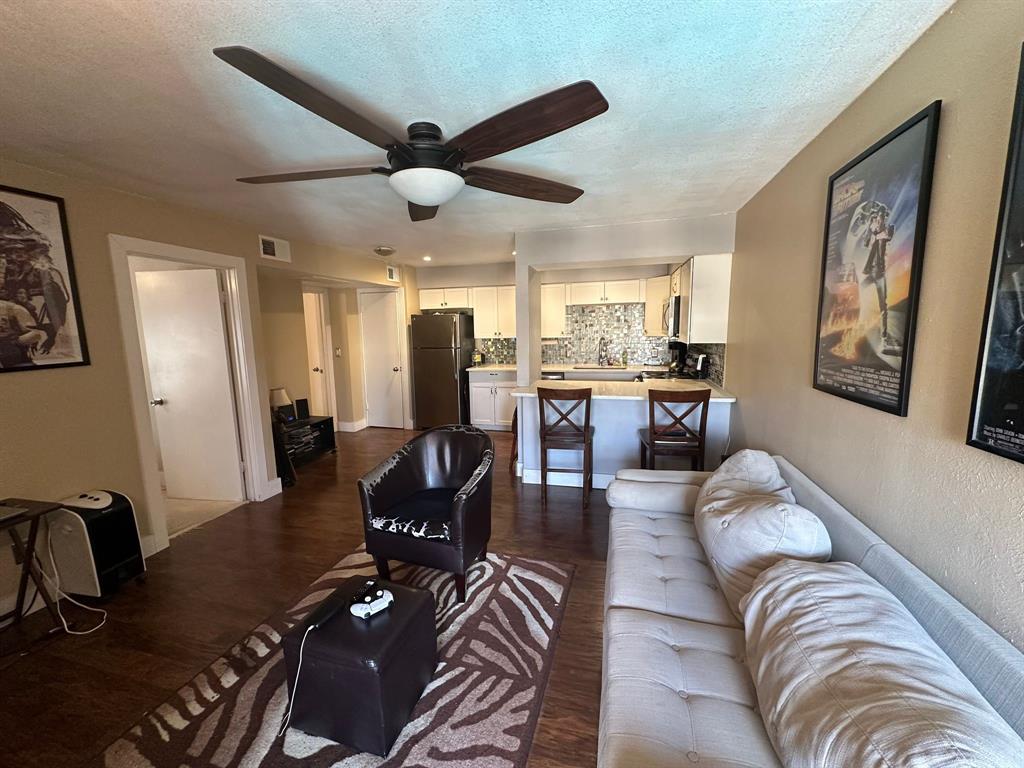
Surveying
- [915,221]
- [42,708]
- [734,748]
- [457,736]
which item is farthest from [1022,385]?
[42,708]

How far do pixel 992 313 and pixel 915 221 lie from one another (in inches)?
16.5

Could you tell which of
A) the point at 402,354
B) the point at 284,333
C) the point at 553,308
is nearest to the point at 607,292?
the point at 553,308

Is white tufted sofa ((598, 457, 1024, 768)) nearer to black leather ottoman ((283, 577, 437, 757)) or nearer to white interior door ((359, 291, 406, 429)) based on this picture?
black leather ottoman ((283, 577, 437, 757))

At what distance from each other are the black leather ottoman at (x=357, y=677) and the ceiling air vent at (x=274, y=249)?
313 centimetres

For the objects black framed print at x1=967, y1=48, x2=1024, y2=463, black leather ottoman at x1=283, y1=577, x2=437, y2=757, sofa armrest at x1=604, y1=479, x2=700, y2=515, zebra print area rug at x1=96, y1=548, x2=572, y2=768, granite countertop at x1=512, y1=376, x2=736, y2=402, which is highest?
black framed print at x1=967, y1=48, x2=1024, y2=463

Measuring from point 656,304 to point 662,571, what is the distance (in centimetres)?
401

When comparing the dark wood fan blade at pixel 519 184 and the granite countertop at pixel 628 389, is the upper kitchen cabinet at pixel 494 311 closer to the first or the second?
the granite countertop at pixel 628 389

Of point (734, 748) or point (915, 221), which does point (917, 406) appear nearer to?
point (915, 221)

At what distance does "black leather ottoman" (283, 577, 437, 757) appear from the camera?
4.31 feet

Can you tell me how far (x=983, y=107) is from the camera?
100 cm

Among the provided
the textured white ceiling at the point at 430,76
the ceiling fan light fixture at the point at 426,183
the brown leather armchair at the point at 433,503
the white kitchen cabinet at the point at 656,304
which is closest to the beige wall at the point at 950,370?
the textured white ceiling at the point at 430,76

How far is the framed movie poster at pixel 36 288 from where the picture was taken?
198 cm

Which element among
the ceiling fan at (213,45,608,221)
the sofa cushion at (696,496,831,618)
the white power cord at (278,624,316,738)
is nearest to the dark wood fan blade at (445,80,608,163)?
the ceiling fan at (213,45,608,221)

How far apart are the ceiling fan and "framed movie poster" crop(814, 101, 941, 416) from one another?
96 cm
